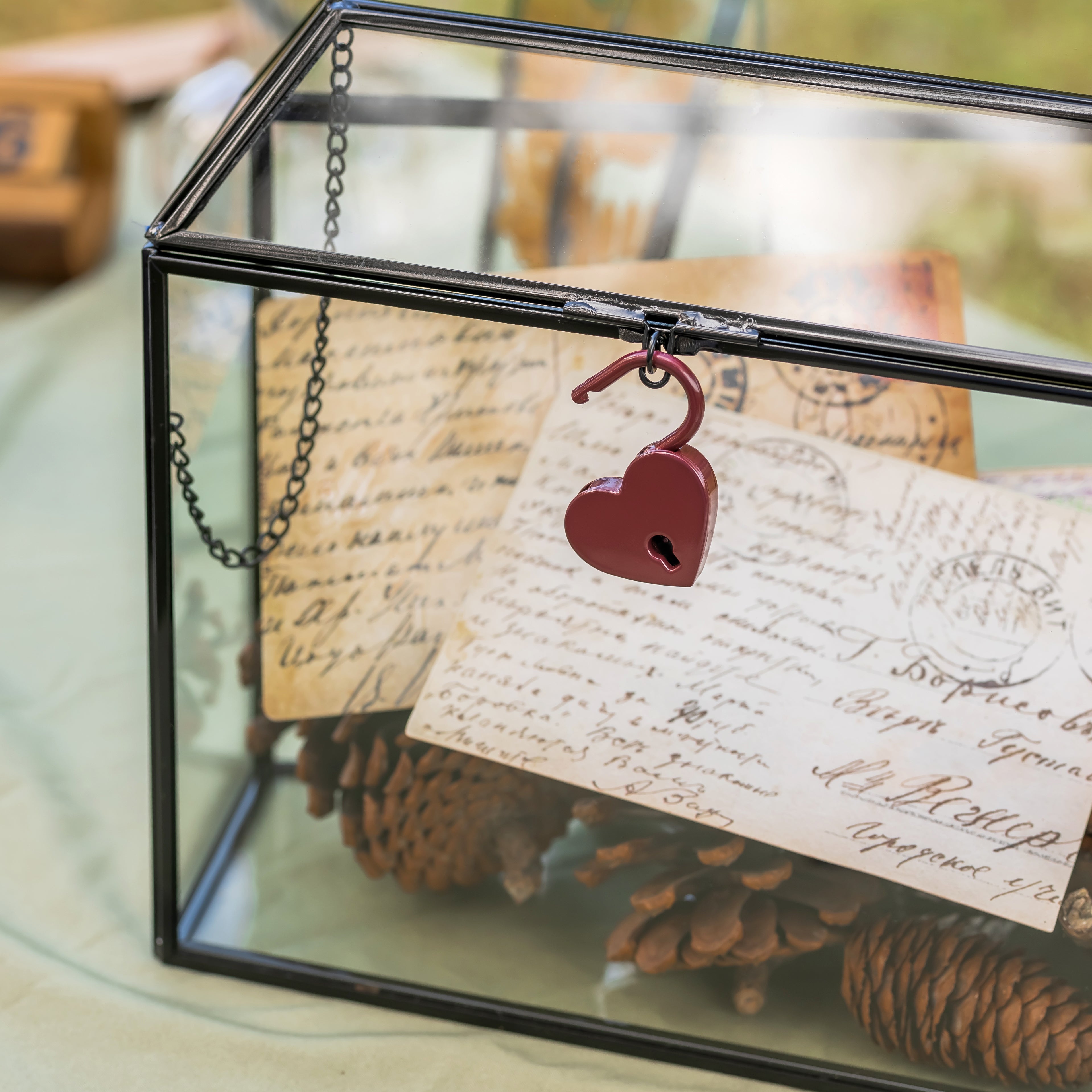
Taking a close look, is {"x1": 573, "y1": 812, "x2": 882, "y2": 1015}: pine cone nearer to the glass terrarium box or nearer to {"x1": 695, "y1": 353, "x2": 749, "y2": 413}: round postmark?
the glass terrarium box

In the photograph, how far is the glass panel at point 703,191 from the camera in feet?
1.24

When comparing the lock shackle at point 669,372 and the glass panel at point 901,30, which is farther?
the glass panel at point 901,30

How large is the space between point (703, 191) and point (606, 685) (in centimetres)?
22

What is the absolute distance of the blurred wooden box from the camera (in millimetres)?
828

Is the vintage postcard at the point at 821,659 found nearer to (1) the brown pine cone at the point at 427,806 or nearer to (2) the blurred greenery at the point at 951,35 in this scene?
(1) the brown pine cone at the point at 427,806

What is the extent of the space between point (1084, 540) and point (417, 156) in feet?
0.98

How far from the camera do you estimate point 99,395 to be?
2.58ft

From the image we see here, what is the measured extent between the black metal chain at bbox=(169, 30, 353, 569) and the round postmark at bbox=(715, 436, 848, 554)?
132mm

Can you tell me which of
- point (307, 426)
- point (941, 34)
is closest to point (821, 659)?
point (307, 426)

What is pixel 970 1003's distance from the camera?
352 mm

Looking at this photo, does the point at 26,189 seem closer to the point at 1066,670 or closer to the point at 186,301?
the point at 186,301

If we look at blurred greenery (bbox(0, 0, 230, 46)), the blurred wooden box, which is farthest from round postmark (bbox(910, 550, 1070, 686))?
blurred greenery (bbox(0, 0, 230, 46))

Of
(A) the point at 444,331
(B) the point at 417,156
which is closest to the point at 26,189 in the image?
Result: (B) the point at 417,156

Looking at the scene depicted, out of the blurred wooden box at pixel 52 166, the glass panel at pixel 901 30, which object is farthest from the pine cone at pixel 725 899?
the blurred wooden box at pixel 52 166
